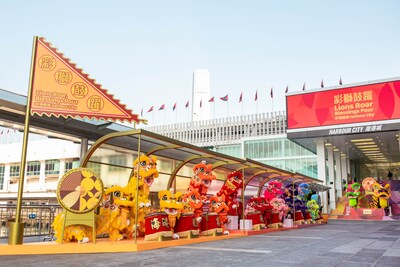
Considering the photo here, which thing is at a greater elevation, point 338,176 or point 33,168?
point 33,168

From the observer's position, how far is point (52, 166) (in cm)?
4253

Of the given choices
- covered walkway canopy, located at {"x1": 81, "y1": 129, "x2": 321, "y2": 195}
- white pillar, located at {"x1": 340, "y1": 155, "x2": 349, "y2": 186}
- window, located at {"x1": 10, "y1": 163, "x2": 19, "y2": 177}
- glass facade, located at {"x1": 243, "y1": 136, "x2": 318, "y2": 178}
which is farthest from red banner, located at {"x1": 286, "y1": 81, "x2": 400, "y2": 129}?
window, located at {"x1": 10, "y1": 163, "x2": 19, "y2": 177}

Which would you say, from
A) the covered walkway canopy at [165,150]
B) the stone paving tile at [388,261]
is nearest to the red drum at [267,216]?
the covered walkway canopy at [165,150]

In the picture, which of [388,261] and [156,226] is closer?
[388,261]

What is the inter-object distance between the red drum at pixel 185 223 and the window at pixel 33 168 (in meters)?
37.6

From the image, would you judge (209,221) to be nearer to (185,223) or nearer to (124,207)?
(185,223)

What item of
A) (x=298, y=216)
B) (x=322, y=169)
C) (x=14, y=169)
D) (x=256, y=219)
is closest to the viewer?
(x=256, y=219)

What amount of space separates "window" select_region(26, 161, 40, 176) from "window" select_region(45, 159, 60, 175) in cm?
149

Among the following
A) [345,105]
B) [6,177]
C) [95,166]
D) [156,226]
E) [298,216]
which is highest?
[345,105]

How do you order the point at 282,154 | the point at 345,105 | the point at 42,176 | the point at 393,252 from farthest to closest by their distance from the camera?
the point at 282,154, the point at 42,176, the point at 345,105, the point at 393,252

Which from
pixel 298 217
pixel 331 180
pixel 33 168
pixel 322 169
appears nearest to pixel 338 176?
pixel 331 180

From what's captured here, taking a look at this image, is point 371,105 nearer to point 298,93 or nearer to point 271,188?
point 298,93

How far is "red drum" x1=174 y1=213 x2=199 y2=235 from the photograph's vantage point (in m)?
10.8

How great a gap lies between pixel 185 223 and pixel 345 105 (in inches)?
871
